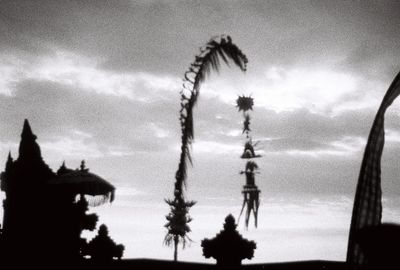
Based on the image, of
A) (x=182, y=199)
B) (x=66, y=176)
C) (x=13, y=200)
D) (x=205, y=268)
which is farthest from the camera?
(x=66, y=176)

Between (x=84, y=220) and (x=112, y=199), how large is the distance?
3.18 m

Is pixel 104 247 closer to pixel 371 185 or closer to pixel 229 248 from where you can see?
pixel 229 248

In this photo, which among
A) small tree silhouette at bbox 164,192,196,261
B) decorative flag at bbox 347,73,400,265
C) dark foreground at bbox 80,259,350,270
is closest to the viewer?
decorative flag at bbox 347,73,400,265

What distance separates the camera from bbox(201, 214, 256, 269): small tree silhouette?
7637mm

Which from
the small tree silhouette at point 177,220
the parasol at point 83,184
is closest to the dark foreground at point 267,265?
the small tree silhouette at point 177,220

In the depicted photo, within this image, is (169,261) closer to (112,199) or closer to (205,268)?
(205,268)

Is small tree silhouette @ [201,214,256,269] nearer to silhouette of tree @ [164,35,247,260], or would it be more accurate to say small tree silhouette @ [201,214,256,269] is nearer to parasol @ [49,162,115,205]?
silhouette of tree @ [164,35,247,260]

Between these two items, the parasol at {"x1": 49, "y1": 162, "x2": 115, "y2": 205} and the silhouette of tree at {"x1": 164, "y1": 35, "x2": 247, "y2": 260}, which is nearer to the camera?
the silhouette of tree at {"x1": 164, "y1": 35, "x2": 247, "y2": 260}

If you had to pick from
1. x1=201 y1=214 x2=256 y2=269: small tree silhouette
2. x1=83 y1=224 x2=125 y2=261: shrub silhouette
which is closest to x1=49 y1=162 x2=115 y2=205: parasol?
x1=83 y1=224 x2=125 y2=261: shrub silhouette

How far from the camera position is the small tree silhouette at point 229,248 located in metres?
7.64

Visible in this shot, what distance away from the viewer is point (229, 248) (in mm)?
7617

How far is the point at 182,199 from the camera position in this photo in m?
6.58

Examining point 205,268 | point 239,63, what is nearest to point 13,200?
point 205,268

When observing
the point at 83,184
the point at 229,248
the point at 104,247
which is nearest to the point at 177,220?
the point at 229,248
